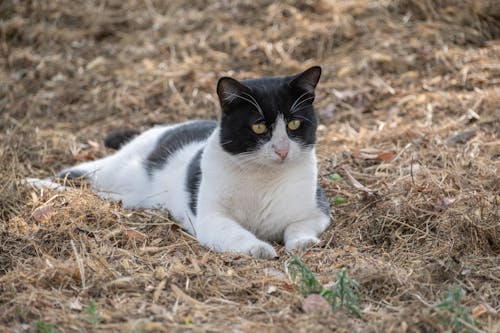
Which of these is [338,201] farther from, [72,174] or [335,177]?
[72,174]

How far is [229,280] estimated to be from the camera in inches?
121

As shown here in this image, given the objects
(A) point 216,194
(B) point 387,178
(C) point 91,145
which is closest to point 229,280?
(A) point 216,194

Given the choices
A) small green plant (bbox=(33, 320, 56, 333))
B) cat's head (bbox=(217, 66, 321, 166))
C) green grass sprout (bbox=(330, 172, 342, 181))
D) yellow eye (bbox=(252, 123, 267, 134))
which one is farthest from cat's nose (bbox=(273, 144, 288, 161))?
small green plant (bbox=(33, 320, 56, 333))

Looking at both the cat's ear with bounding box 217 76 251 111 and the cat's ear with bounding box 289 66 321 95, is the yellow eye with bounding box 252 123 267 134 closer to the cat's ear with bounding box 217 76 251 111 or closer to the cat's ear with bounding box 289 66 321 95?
the cat's ear with bounding box 217 76 251 111

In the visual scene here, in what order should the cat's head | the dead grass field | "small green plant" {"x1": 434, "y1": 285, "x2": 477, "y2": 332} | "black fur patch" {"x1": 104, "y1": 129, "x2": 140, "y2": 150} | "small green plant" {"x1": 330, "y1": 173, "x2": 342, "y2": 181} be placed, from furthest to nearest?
"black fur patch" {"x1": 104, "y1": 129, "x2": 140, "y2": 150}
"small green plant" {"x1": 330, "y1": 173, "x2": 342, "y2": 181}
the cat's head
the dead grass field
"small green plant" {"x1": 434, "y1": 285, "x2": 477, "y2": 332}

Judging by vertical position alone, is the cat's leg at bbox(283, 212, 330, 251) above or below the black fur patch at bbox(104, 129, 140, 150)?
above

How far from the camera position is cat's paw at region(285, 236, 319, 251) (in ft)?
11.9

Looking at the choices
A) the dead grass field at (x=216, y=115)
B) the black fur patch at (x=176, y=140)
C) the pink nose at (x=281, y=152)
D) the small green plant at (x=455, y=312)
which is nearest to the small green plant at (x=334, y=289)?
the dead grass field at (x=216, y=115)

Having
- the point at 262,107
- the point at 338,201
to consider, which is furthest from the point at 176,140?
the point at 262,107

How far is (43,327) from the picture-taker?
2580 millimetres

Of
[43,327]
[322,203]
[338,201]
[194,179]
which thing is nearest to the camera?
[43,327]

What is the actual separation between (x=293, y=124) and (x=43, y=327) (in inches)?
68.5

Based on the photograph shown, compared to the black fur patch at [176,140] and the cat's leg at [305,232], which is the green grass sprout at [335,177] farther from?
the black fur patch at [176,140]

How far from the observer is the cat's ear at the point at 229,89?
356 centimetres
